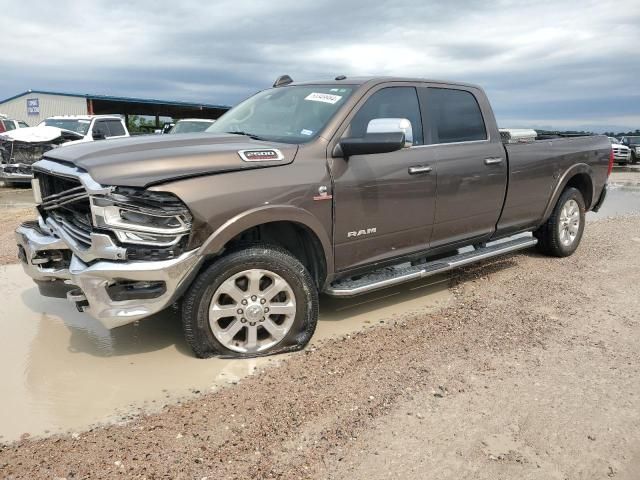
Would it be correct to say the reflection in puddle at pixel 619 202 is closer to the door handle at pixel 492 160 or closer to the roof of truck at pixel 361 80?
the door handle at pixel 492 160

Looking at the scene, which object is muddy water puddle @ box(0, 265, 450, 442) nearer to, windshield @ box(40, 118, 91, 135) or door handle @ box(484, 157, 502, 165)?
door handle @ box(484, 157, 502, 165)

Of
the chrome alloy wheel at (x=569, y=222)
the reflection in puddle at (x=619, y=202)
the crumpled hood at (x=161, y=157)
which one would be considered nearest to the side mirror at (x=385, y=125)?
the crumpled hood at (x=161, y=157)

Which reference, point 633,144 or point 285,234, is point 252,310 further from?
point 633,144

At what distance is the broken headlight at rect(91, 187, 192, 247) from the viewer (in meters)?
3.03

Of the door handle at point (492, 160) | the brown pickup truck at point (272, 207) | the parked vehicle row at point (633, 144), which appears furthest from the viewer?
the parked vehicle row at point (633, 144)

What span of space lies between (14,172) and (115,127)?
297 centimetres

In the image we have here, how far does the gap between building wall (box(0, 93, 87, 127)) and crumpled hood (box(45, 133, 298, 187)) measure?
3263 centimetres

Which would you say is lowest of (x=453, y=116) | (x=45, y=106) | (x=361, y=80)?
(x=453, y=116)

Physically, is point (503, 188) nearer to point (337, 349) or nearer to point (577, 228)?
point (577, 228)

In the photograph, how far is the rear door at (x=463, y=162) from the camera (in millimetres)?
4441

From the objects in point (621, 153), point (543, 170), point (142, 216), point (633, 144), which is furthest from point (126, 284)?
point (633, 144)

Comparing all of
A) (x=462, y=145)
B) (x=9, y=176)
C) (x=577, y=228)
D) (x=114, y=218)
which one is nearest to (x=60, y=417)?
(x=114, y=218)

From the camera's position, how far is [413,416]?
2.90m

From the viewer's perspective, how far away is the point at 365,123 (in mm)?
3971
